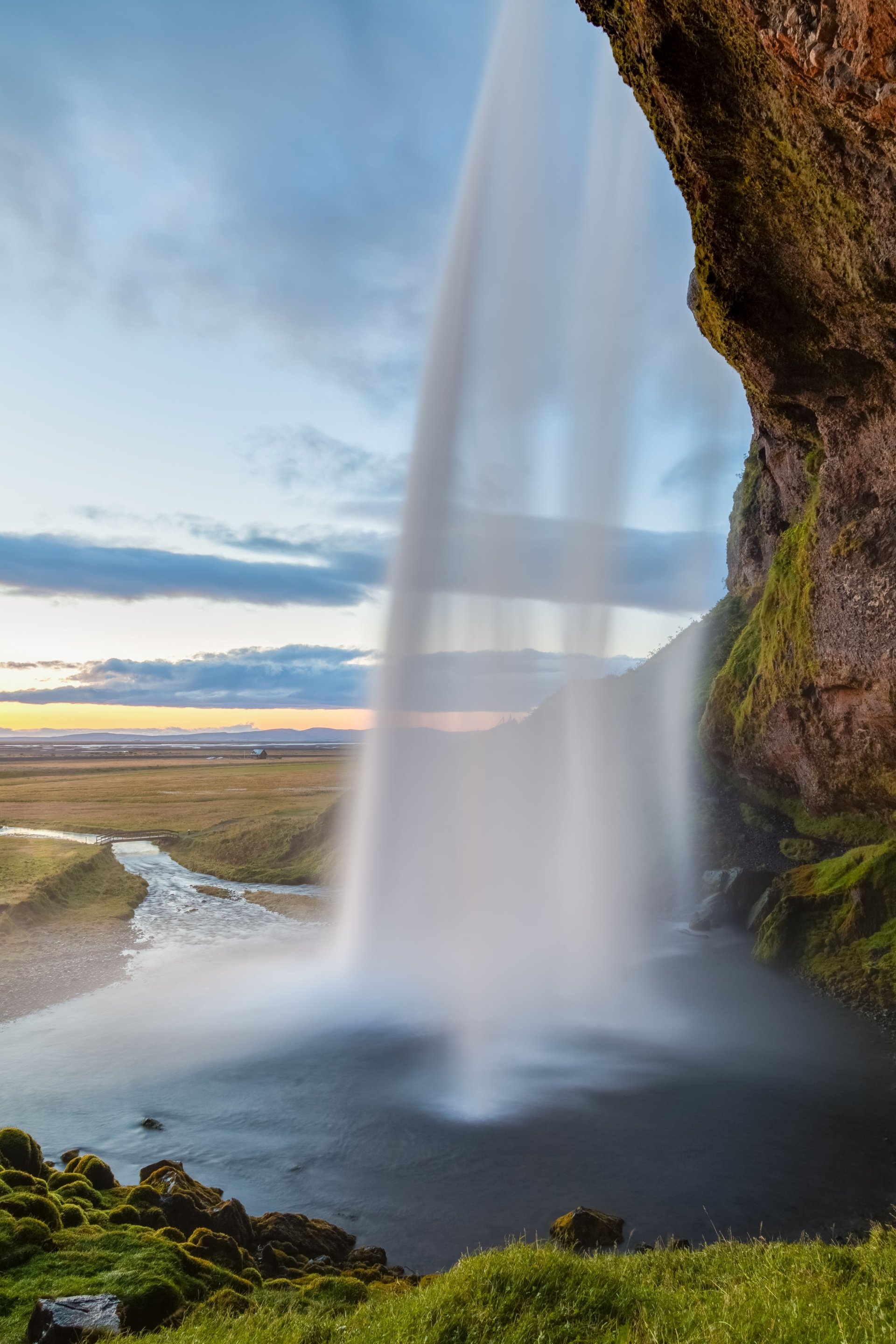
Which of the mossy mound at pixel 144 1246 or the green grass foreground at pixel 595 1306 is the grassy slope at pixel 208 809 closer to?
the mossy mound at pixel 144 1246

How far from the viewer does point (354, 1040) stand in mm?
20906

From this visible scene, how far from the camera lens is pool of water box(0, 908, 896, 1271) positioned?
13227 millimetres

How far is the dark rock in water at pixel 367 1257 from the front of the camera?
1133 centimetres

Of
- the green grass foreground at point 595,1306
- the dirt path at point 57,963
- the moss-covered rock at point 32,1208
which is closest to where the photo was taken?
the green grass foreground at point 595,1306

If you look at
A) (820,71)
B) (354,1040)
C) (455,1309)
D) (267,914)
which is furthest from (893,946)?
(267,914)

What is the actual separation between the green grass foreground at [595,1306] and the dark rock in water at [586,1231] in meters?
2.37

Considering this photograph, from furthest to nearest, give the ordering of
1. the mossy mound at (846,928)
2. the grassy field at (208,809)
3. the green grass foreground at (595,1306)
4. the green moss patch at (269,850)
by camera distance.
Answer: the grassy field at (208,809)
the green moss patch at (269,850)
the mossy mound at (846,928)
the green grass foreground at (595,1306)

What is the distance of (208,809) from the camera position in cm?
8031

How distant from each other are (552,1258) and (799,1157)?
8.72 metres

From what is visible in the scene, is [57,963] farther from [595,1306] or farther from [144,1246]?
[595,1306]

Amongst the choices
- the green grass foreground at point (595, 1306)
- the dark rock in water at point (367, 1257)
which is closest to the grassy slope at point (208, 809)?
the dark rock in water at point (367, 1257)

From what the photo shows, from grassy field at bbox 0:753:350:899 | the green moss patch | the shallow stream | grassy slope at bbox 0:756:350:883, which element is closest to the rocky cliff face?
the shallow stream

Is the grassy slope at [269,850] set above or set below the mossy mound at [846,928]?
below

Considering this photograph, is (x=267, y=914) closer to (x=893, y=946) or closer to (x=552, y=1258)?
(x=893, y=946)
